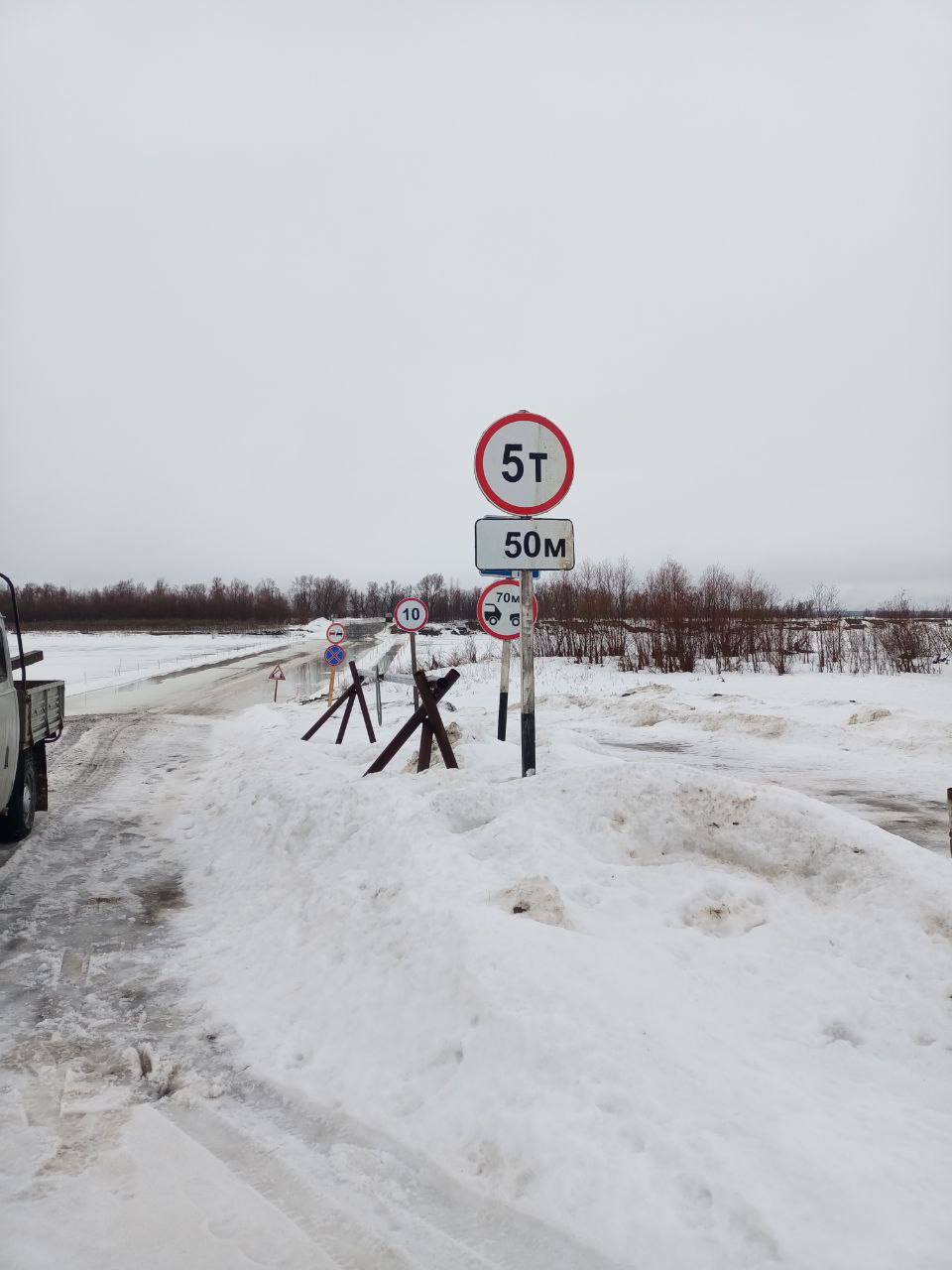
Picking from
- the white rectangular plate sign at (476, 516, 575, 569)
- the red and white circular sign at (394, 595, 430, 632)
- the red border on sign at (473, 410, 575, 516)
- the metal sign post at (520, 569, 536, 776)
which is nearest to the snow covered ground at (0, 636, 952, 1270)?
the metal sign post at (520, 569, 536, 776)

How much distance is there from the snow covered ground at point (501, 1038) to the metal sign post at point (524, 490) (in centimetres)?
169

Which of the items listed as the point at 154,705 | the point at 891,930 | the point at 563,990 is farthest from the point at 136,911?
the point at 154,705

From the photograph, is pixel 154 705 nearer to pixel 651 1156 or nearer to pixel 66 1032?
pixel 66 1032

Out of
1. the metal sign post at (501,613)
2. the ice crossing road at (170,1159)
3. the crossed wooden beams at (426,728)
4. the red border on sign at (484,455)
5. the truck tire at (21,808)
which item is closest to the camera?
the ice crossing road at (170,1159)

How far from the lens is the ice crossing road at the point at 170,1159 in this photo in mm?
2248

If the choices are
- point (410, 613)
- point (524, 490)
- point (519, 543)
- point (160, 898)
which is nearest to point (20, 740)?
point (160, 898)

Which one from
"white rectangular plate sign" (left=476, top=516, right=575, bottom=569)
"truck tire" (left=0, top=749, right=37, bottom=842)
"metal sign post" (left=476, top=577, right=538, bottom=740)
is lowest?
"truck tire" (left=0, top=749, right=37, bottom=842)

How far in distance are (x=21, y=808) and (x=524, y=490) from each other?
225 inches

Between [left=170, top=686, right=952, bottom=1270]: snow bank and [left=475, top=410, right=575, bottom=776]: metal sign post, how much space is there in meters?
1.64

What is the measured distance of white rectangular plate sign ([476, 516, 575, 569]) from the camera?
5.61 m

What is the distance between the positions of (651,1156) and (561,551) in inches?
162

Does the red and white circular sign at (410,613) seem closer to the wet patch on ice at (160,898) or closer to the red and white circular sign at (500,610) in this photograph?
the red and white circular sign at (500,610)

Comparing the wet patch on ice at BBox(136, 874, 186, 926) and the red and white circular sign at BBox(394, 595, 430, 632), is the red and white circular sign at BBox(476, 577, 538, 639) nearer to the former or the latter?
the red and white circular sign at BBox(394, 595, 430, 632)

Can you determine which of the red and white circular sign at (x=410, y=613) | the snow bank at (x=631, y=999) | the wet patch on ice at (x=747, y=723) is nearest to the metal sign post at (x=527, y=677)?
the snow bank at (x=631, y=999)
